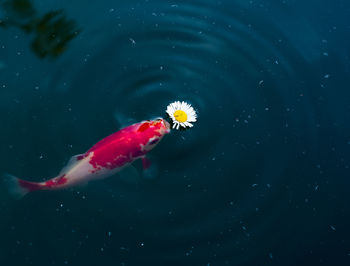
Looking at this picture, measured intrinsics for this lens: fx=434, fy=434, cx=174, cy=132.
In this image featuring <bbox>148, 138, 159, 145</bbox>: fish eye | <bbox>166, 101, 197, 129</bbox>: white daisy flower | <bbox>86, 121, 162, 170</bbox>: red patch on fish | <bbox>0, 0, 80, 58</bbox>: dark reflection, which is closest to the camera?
<bbox>86, 121, 162, 170</bbox>: red patch on fish

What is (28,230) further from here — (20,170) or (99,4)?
(99,4)

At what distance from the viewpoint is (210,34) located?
10.9 ft

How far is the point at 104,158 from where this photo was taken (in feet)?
8.21

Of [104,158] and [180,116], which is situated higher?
[180,116]

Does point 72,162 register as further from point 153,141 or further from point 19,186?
point 153,141

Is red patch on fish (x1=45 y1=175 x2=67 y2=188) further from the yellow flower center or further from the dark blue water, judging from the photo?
the yellow flower center

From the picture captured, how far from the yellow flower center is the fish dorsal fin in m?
0.66

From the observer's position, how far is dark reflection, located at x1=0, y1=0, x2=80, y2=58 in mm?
3158

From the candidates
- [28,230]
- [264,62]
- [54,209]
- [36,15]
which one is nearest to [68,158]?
[54,209]

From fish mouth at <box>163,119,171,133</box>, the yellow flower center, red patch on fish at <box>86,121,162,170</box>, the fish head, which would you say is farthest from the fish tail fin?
the yellow flower center

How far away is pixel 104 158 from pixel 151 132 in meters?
0.32

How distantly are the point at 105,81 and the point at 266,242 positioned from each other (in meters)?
1.52

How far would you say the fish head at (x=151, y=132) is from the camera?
257cm

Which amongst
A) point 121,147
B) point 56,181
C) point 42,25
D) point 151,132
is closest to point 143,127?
point 151,132
